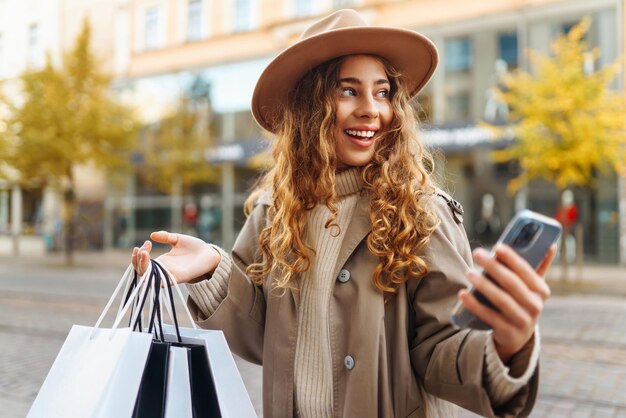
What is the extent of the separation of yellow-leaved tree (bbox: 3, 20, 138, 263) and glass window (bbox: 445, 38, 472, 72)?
994 centimetres

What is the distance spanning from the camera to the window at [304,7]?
2051 centimetres

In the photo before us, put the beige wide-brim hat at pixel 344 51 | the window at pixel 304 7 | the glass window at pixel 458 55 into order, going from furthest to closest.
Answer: the window at pixel 304 7 → the glass window at pixel 458 55 → the beige wide-brim hat at pixel 344 51

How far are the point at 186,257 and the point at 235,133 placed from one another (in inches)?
811

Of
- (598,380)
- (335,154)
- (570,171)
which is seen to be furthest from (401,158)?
(570,171)

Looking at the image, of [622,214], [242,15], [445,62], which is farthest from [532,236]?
[242,15]

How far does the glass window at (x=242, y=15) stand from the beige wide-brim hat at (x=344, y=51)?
21.2 metres

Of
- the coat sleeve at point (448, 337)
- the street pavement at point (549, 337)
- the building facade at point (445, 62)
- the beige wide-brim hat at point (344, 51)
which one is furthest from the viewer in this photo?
the building facade at point (445, 62)

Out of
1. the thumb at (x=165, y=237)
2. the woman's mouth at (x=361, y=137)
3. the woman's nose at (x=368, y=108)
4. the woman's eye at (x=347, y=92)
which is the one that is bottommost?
the thumb at (x=165, y=237)

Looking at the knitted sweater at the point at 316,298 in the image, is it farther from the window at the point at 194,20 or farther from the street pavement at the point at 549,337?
the window at the point at 194,20

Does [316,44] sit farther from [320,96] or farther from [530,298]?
[530,298]

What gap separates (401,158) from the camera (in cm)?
176

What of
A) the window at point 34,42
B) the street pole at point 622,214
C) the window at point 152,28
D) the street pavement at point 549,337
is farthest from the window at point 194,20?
the street pole at point 622,214

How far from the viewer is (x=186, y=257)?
183cm

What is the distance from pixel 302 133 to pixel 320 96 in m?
0.13
